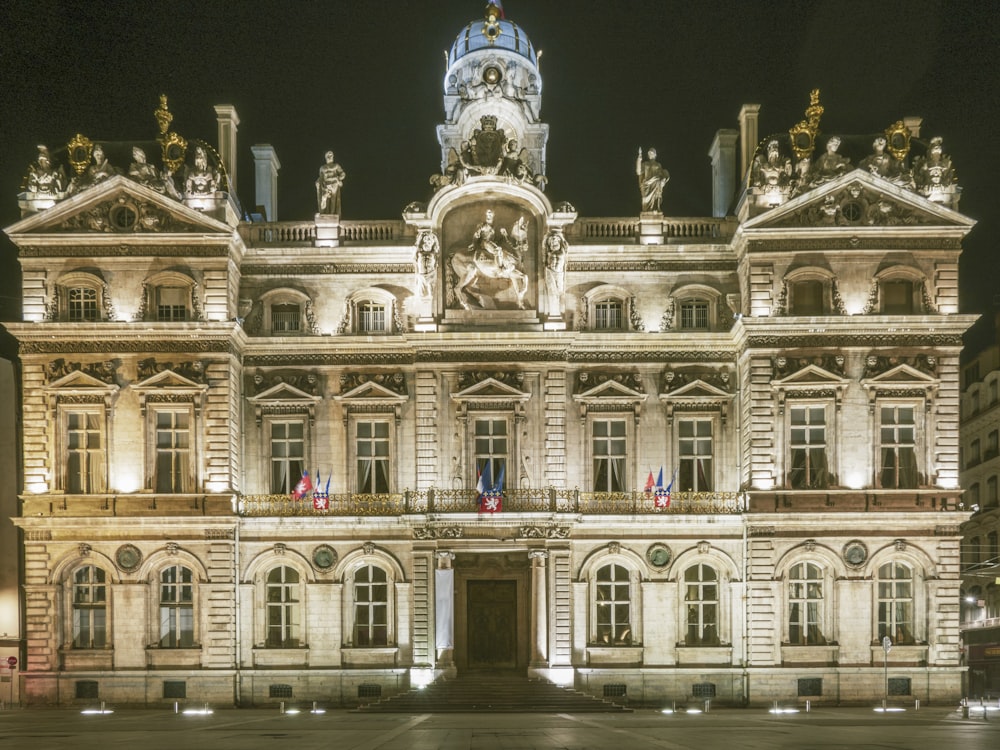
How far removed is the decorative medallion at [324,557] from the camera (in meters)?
47.3

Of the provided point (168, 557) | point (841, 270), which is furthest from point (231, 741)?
point (841, 270)

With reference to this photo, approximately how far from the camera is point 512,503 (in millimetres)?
46625

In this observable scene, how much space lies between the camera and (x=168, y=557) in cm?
4619

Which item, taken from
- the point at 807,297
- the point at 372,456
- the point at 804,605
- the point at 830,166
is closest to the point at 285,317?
the point at 372,456

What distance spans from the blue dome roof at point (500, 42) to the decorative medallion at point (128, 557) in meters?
28.8

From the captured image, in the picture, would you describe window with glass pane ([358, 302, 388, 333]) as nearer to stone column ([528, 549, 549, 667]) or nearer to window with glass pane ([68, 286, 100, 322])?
window with glass pane ([68, 286, 100, 322])

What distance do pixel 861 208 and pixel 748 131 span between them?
6.54 meters

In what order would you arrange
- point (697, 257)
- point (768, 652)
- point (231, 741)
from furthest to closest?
point (697, 257), point (768, 652), point (231, 741)

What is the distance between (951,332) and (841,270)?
14.8 feet

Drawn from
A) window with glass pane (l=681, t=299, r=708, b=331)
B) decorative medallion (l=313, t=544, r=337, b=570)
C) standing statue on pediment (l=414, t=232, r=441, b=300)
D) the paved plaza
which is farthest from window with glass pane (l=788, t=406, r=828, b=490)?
decorative medallion (l=313, t=544, r=337, b=570)

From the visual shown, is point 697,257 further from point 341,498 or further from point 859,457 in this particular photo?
point 341,498

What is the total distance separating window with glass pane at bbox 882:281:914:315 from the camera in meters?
47.2

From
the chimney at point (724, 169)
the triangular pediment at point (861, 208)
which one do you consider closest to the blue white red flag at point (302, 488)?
the triangular pediment at point (861, 208)

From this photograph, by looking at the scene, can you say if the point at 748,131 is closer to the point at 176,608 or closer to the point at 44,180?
the point at 44,180
